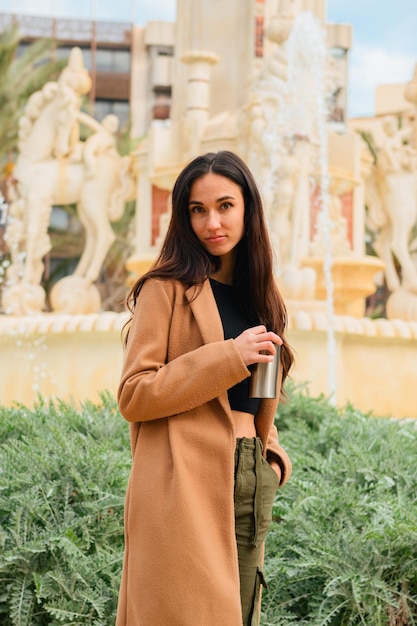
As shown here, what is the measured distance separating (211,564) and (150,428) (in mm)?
301

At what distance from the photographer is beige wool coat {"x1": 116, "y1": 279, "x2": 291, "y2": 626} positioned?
2.05m

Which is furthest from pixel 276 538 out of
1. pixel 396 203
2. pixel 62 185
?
pixel 396 203

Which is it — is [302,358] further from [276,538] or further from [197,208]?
[197,208]

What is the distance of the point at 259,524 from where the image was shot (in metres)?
2.22

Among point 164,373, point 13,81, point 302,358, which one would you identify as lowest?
point 302,358

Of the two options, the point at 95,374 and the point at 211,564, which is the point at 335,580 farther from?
the point at 95,374

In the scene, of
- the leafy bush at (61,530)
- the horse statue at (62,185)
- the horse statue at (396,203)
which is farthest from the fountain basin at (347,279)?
the leafy bush at (61,530)

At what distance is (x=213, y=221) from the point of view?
7.34 feet

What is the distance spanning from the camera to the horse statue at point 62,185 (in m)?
11.1

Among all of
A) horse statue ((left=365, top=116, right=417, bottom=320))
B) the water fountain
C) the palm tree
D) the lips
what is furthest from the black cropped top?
the palm tree

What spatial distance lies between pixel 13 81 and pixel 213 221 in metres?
21.0

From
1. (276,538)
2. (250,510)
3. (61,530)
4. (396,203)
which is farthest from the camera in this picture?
(396,203)

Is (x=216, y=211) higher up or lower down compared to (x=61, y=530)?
higher up

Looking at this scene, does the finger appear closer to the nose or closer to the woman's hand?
the woman's hand
